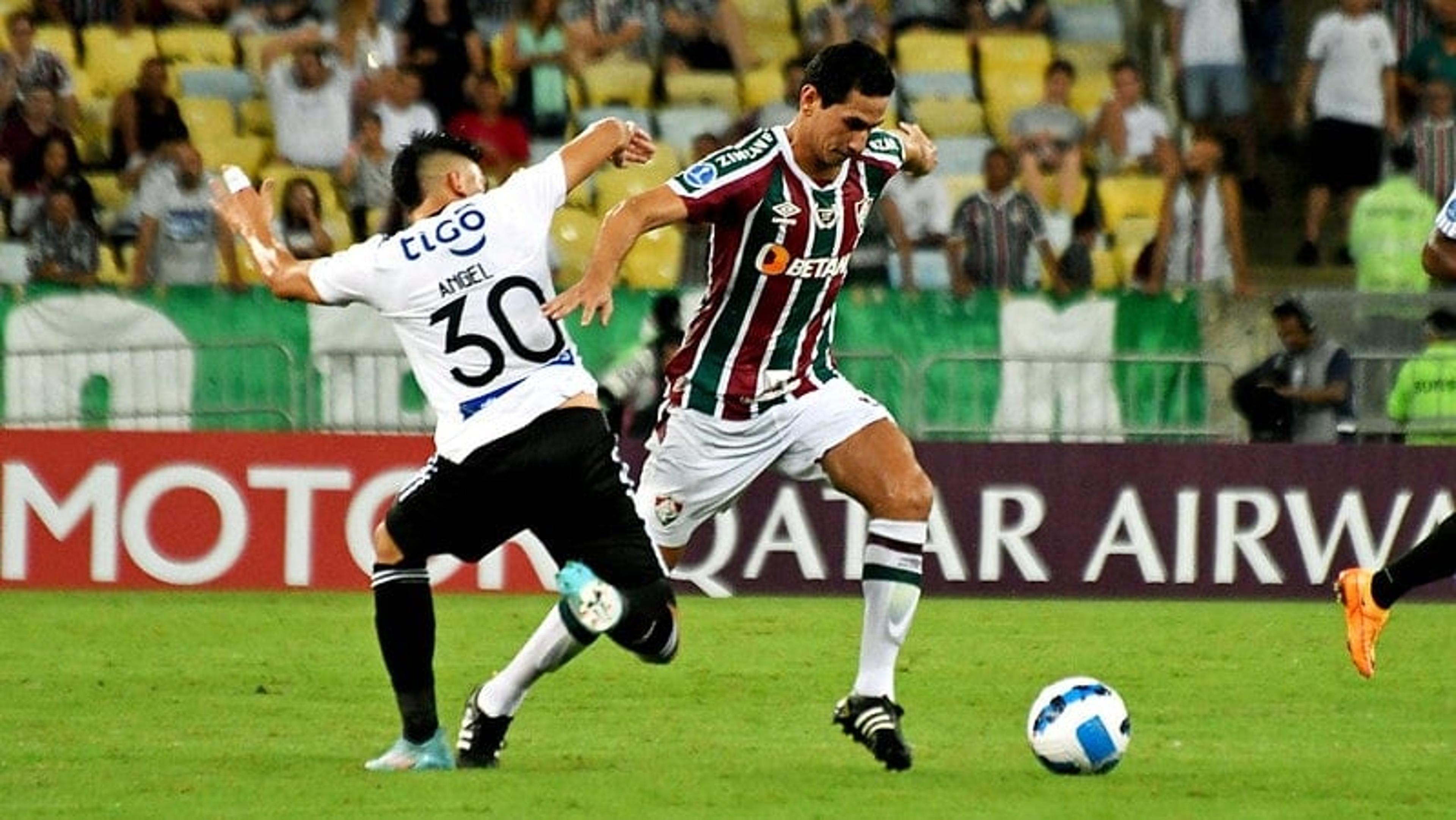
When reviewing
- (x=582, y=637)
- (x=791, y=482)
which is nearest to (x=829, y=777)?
(x=582, y=637)

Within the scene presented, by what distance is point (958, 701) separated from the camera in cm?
1180

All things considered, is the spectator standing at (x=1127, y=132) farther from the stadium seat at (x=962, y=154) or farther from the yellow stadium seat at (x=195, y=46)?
the yellow stadium seat at (x=195, y=46)

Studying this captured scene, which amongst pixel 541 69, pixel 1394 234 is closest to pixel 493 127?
pixel 541 69

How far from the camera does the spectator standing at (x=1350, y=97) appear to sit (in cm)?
2062

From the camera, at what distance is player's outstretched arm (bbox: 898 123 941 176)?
33.7ft

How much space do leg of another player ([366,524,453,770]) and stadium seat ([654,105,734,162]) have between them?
11084 millimetres

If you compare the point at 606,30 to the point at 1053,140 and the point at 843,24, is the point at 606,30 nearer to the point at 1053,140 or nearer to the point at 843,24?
the point at 843,24

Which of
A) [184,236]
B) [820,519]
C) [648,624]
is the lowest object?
[820,519]

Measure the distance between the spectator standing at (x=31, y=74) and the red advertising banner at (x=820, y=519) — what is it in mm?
→ 3448

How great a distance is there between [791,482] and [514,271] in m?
7.66

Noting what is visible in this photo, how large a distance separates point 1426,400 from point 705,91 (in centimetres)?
577

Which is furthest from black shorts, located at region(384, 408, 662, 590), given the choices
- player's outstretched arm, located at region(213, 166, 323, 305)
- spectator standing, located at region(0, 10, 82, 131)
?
spectator standing, located at region(0, 10, 82, 131)

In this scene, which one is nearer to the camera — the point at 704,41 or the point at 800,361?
the point at 800,361

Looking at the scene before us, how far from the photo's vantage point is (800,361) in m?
10.1
